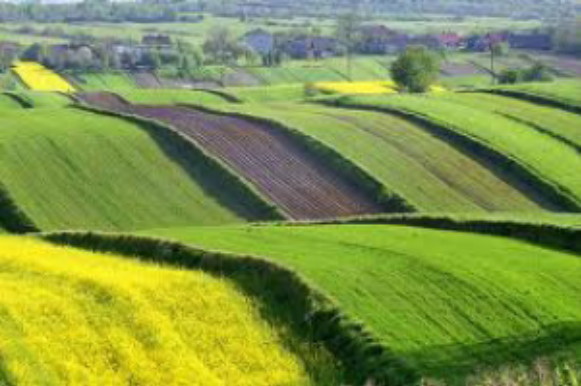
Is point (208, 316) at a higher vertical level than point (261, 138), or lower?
higher

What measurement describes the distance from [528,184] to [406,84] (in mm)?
59927

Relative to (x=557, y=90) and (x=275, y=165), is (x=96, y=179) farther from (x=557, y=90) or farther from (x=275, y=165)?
(x=557, y=90)

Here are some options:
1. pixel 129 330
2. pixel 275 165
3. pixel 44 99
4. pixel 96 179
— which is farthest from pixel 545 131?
pixel 129 330

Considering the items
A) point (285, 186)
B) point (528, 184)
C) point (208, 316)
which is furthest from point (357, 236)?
point (528, 184)

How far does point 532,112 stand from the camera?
91750 mm

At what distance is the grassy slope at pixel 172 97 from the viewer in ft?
388

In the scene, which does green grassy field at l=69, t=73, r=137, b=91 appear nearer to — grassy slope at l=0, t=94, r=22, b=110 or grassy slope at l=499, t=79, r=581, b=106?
grassy slope at l=0, t=94, r=22, b=110

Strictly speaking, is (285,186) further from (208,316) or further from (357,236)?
(208,316)

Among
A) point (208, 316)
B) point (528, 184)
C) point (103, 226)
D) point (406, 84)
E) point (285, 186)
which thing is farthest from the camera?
point (406, 84)

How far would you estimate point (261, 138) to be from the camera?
74625 mm

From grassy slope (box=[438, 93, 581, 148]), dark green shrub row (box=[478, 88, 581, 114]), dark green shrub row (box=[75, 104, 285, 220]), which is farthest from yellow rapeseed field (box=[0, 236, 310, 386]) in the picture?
dark green shrub row (box=[478, 88, 581, 114])

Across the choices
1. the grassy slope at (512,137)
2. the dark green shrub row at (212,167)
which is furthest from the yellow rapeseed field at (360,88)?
the dark green shrub row at (212,167)

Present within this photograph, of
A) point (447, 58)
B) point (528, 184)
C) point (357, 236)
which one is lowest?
point (447, 58)

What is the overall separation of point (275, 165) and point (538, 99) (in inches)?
1450
